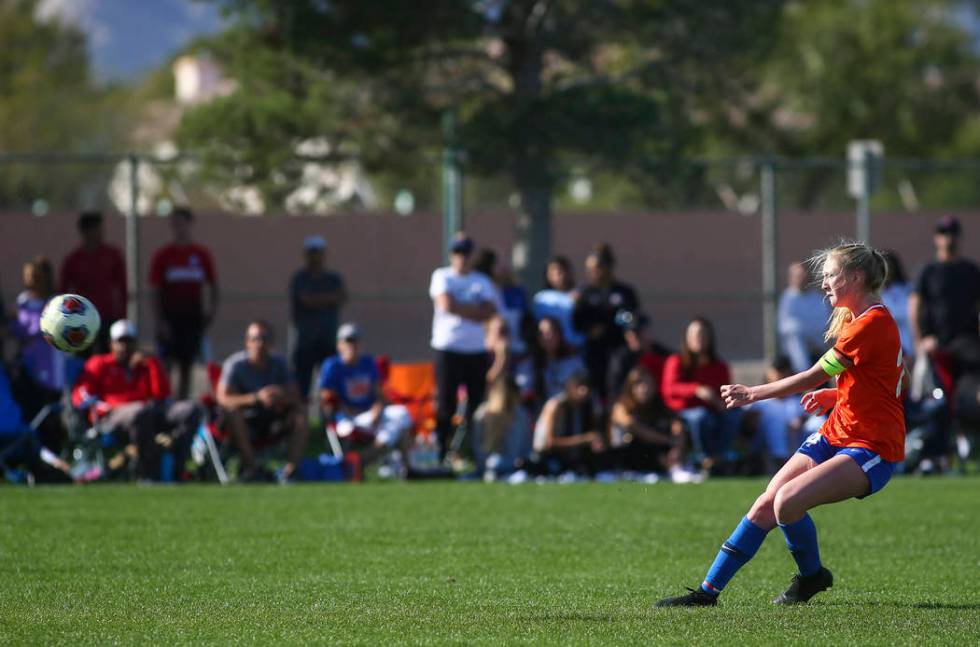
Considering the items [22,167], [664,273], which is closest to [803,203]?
[664,273]

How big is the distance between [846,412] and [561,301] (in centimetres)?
833

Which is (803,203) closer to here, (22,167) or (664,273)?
(664,273)

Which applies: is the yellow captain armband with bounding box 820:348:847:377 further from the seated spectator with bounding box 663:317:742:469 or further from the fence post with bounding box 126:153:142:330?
the fence post with bounding box 126:153:142:330

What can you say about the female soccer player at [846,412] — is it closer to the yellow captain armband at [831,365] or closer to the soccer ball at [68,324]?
the yellow captain armband at [831,365]

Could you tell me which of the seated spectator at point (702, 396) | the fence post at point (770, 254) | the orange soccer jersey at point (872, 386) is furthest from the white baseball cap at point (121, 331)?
the orange soccer jersey at point (872, 386)

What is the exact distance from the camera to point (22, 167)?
44125 mm

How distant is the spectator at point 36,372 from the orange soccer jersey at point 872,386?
8.90m

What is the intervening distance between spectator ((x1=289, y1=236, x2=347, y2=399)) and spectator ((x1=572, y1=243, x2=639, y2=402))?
8.04 ft

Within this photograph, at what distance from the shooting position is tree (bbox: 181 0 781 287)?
60.9ft

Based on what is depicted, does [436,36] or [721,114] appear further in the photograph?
[721,114]

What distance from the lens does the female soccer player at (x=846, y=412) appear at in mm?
6992

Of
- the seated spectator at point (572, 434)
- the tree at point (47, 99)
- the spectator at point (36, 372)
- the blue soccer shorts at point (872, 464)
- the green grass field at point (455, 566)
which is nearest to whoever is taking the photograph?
the green grass field at point (455, 566)

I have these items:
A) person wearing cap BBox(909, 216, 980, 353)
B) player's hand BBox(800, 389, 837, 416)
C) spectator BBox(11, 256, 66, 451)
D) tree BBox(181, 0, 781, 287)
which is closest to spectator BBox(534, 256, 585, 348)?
tree BBox(181, 0, 781, 287)

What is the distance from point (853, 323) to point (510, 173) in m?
11.7
